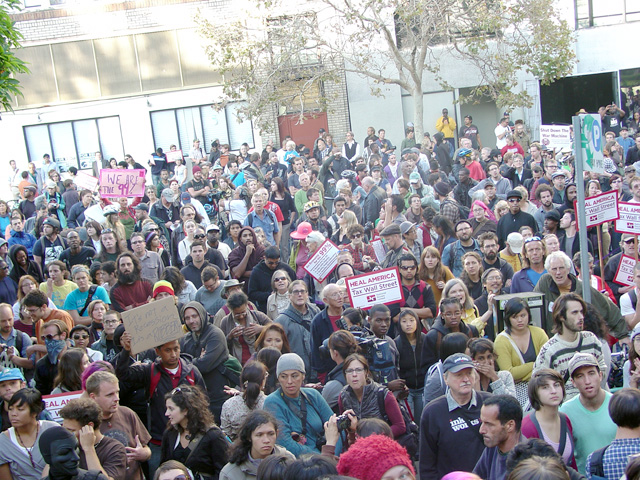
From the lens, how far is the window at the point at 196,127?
91.5 feet

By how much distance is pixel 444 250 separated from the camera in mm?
9602

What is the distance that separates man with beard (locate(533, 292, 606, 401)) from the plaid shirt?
1.49 m

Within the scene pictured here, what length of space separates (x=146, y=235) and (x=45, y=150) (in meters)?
18.6

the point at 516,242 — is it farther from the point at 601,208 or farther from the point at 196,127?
the point at 196,127

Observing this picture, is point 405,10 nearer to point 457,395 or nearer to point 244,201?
point 244,201

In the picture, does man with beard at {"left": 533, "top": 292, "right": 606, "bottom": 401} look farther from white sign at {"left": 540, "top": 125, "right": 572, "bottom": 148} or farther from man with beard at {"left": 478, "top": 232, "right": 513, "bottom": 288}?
white sign at {"left": 540, "top": 125, "right": 572, "bottom": 148}

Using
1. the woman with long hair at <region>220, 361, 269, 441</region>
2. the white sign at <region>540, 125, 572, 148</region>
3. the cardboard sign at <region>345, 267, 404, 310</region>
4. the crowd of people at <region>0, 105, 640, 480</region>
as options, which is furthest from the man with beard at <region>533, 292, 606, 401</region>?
the white sign at <region>540, 125, 572, 148</region>

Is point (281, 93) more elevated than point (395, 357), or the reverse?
point (281, 93)

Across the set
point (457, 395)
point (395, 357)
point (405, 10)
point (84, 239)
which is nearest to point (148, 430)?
point (395, 357)

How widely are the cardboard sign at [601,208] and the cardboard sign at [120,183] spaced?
327 inches

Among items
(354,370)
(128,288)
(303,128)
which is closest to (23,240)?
(128,288)

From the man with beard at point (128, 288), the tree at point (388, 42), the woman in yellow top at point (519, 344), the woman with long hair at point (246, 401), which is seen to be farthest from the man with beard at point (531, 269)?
the tree at point (388, 42)

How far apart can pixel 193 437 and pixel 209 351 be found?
162 cm

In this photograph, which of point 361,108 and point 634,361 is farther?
point 361,108
